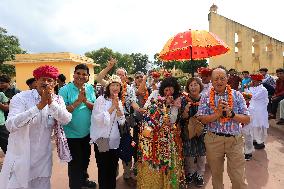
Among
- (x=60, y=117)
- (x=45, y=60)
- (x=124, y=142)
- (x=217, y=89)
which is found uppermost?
(x=45, y=60)

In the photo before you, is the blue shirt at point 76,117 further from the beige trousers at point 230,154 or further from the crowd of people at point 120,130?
the beige trousers at point 230,154

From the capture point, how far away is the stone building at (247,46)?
23.6 metres

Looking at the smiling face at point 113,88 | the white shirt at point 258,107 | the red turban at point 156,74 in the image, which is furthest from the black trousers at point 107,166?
the white shirt at point 258,107

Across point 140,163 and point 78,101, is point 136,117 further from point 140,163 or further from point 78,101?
point 78,101

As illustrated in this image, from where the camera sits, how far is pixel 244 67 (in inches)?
991

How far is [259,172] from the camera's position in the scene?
20.6 ft

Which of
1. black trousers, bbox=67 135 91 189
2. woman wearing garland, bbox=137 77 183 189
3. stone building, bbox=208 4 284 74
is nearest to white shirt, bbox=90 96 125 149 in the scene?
black trousers, bbox=67 135 91 189

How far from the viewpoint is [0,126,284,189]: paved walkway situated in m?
5.62

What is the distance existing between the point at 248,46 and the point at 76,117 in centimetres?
2198

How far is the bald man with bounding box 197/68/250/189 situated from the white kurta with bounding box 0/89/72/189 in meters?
1.94

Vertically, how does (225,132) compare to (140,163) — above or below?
above

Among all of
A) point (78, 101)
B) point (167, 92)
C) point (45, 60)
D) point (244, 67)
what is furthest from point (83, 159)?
point (45, 60)

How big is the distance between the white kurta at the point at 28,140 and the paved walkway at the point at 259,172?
6.75 feet

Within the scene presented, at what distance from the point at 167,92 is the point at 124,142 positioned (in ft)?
3.37
